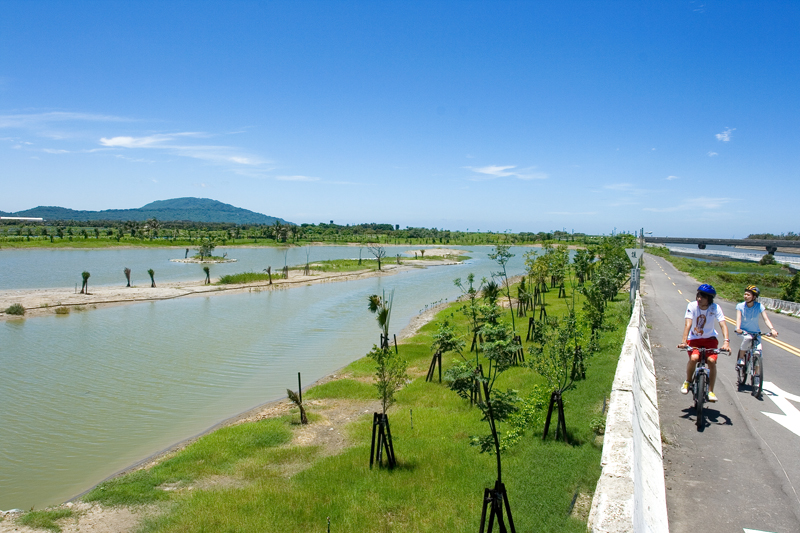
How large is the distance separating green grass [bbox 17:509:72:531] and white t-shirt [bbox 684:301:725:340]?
12.4 meters

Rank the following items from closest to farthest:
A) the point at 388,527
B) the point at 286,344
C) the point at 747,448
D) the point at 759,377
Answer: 1. the point at 747,448
2. the point at 388,527
3. the point at 759,377
4. the point at 286,344

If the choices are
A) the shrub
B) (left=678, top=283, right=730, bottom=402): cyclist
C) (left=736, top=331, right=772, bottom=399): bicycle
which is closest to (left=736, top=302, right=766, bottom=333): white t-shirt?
(left=736, top=331, right=772, bottom=399): bicycle

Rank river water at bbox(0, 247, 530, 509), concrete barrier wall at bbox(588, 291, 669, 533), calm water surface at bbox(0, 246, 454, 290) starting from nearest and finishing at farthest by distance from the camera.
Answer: concrete barrier wall at bbox(588, 291, 669, 533) < river water at bbox(0, 247, 530, 509) < calm water surface at bbox(0, 246, 454, 290)

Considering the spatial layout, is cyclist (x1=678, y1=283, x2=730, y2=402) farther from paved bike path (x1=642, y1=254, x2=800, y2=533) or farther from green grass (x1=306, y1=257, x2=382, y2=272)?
green grass (x1=306, y1=257, x2=382, y2=272)

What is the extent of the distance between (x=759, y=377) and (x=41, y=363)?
28252 mm

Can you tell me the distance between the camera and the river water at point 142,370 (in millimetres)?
14094

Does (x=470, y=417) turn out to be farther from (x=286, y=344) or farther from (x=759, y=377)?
(x=286, y=344)

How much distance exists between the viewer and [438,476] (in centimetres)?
981

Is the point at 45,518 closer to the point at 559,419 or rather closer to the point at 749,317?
the point at 559,419

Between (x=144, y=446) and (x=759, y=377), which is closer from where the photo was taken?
(x=759, y=377)

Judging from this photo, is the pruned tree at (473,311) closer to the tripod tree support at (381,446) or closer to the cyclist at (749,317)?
the tripod tree support at (381,446)

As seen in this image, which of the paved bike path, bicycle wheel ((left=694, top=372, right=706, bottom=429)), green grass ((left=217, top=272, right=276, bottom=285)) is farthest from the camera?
green grass ((left=217, top=272, right=276, bottom=285))

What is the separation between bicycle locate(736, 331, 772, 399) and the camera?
9773mm

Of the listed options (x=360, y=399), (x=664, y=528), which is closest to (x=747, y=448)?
(x=664, y=528)
